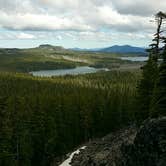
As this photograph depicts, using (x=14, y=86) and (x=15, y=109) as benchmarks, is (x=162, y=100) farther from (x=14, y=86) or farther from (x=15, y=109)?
(x=14, y=86)

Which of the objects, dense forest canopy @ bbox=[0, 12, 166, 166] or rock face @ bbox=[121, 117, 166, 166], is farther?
dense forest canopy @ bbox=[0, 12, 166, 166]

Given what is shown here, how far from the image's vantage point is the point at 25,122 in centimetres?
5419

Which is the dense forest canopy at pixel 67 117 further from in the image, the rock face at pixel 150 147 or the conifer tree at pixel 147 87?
the rock face at pixel 150 147

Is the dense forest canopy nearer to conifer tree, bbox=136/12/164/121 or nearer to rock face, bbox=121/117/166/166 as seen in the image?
conifer tree, bbox=136/12/164/121

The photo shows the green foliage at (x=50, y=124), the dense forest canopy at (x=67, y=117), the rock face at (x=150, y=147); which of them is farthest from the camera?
the green foliage at (x=50, y=124)

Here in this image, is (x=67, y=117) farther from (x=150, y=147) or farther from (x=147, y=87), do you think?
(x=150, y=147)

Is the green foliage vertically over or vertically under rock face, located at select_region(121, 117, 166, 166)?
under

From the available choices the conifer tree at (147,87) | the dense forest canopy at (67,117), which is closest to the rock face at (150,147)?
the dense forest canopy at (67,117)

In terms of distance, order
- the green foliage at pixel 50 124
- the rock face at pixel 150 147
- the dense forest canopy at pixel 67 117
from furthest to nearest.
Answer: the green foliage at pixel 50 124 < the dense forest canopy at pixel 67 117 < the rock face at pixel 150 147

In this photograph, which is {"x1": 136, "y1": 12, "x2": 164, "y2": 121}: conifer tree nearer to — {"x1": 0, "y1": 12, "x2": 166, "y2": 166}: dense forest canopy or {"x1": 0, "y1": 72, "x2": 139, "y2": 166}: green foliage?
{"x1": 0, "y1": 12, "x2": 166, "y2": 166}: dense forest canopy

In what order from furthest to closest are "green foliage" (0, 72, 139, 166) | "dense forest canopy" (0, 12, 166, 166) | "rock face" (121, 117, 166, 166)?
1. "green foliage" (0, 72, 139, 166)
2. "dense forest canopy" (0, 12, 166, 166)
3. "rock face" (121, 117, 166, 166)

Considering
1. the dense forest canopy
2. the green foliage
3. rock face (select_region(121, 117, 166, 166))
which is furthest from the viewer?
the green foliage

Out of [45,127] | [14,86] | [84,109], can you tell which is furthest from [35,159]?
[14,86]

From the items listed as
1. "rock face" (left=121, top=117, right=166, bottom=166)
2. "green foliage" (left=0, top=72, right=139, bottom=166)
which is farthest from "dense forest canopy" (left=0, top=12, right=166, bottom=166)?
"rock face" (left=121, top=117, right=166, bottom=166)
